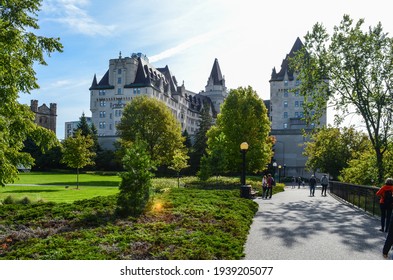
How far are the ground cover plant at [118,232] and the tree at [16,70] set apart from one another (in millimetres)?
1850

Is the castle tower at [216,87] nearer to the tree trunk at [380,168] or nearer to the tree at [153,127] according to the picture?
the tree at [153,127]

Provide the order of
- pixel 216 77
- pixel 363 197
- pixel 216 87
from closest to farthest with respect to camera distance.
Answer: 1. pixel 363 197
2. pixel 216 87
3. pixel 216 77

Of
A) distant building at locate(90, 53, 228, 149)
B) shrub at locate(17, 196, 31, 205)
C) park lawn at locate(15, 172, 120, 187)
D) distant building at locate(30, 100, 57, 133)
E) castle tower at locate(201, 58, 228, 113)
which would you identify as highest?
castle tower at locate(201, 58, 228, 113)

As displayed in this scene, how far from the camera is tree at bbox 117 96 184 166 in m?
53.8

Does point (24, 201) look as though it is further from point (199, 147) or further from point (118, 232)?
point (199, 147)

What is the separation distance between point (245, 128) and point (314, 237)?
36324 millimetres

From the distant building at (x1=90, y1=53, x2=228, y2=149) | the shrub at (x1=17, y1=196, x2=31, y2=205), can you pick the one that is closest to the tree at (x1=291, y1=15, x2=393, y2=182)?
the shrub at (x1=17, y1=196, x2=31, y2=205)

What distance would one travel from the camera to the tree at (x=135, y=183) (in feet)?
41.9

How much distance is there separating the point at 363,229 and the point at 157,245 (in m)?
7.62

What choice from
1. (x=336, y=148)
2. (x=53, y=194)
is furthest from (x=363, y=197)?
(x=336, y=148)

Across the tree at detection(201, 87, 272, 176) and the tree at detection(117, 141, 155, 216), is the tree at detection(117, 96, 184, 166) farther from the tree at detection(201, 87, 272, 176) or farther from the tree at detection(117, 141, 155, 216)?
the tree at detection(117, 141, 155, 216)

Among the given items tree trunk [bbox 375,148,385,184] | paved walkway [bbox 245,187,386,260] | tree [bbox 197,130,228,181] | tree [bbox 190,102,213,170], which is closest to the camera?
paved walkway [bbox 245,187,386,260]

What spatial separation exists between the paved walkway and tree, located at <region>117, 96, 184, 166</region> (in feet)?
125

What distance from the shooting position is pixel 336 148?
5706cm
